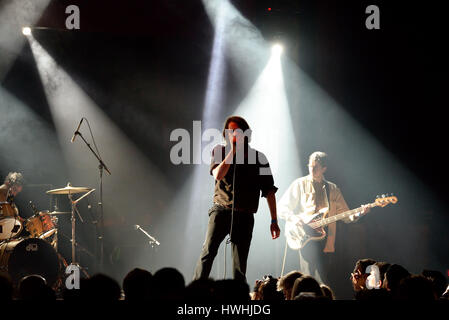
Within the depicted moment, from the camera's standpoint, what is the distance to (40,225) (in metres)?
6.38

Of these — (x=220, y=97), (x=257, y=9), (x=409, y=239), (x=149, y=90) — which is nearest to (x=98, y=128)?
(x=149, y=90)

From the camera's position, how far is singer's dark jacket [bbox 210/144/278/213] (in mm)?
3518

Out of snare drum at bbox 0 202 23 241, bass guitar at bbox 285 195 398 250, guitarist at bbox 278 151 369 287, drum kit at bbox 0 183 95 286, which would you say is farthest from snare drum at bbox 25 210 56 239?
bass guitar at bbox 285 195 398 250

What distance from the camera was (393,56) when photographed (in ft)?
22.6

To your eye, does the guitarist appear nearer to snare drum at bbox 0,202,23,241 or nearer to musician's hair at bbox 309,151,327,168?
musician's hair at bbox 309,151,327,168

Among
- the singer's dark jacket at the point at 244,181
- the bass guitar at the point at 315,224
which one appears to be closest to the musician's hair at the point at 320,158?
the bass guitar at the point at 315,224

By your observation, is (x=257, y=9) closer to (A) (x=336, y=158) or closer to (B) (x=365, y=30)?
(B) (x=365, y=30)

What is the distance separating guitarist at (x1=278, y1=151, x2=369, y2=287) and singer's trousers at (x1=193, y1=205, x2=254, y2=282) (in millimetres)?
2600

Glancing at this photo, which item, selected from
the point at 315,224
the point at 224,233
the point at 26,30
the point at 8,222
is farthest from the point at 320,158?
the point at 26,30

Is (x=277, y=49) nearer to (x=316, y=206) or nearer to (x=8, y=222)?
(x=316, y=206)

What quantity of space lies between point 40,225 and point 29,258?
60cm

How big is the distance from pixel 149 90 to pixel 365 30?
4016mm

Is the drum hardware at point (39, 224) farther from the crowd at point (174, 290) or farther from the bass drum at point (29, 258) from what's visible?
the crowd at point (174, 290)

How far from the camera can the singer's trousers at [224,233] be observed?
11.2 feet
